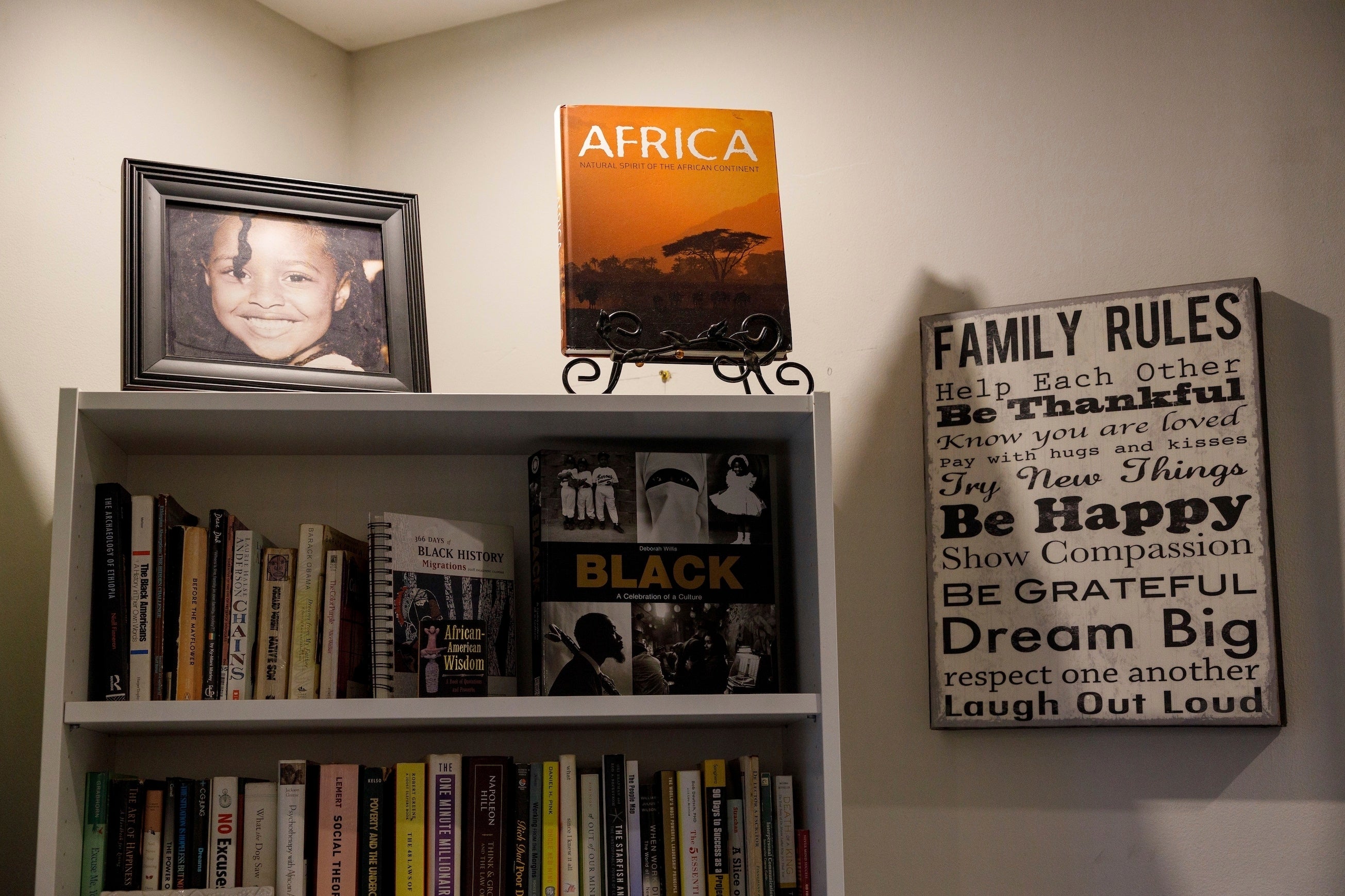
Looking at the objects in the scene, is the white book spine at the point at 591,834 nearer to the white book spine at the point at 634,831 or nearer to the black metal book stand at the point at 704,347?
the white book spine at the point at 634,831

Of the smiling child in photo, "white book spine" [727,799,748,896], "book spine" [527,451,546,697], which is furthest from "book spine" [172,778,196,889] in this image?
"white book spine" [727,799,748,896]

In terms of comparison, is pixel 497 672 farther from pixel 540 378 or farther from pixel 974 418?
pixel 974 418

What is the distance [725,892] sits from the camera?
1.45m

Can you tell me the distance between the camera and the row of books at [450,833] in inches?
55.8

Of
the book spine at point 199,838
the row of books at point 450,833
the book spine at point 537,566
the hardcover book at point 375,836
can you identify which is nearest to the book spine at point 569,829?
the row of books at point 450,833

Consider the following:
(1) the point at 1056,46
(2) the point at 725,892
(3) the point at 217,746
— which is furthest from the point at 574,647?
(1) the point at 1056,46

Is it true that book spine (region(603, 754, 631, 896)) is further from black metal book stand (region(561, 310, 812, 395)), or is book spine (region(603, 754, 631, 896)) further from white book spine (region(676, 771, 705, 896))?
black metal book stand (region(561, 310, 812, 395))

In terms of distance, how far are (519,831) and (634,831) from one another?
143 mm

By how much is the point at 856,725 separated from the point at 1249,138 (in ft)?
3.33

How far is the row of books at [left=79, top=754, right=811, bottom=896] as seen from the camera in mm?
1418

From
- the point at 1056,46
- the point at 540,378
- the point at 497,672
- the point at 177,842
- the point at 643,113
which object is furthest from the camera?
the point at 540,378

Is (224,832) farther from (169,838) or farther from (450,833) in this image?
(450,833)

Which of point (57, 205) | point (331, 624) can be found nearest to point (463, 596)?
point (331, 624)

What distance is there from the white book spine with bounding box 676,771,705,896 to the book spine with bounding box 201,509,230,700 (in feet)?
1.94
